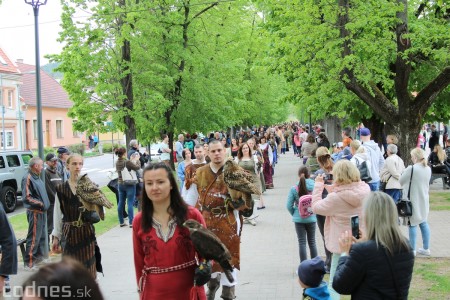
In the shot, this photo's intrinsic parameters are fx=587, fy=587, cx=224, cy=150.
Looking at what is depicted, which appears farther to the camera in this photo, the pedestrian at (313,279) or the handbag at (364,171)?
the handbag at (364,171)

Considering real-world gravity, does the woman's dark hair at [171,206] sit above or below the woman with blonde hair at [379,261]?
above

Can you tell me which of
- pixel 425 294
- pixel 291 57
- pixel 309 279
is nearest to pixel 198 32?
pixel 291 57

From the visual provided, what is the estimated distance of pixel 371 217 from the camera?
414cm

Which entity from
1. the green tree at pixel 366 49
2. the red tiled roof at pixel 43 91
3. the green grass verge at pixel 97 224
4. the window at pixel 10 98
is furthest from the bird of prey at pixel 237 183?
the red tiled roof at pixel 43 91

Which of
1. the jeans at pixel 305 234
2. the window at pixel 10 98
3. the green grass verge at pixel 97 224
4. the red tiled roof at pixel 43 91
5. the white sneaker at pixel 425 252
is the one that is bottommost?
the green grass verge at pixel 97 224

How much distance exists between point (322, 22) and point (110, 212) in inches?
308

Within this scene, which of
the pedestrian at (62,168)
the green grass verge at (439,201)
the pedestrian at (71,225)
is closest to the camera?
the pedestrian at (71,225)

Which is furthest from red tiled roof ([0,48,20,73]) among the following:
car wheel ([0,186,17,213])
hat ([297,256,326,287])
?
hat ([297,256,326,287])

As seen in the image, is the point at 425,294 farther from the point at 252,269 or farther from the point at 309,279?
the point at 309,279

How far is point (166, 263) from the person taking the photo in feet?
13.7

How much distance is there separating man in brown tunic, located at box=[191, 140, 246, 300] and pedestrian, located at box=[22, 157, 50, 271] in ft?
13.4

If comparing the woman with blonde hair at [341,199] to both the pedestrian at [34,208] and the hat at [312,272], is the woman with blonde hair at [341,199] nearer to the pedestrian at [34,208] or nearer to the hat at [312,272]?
the hat at [312,272]

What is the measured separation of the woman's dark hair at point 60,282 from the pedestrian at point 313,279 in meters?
2.77

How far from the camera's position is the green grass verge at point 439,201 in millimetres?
15526
